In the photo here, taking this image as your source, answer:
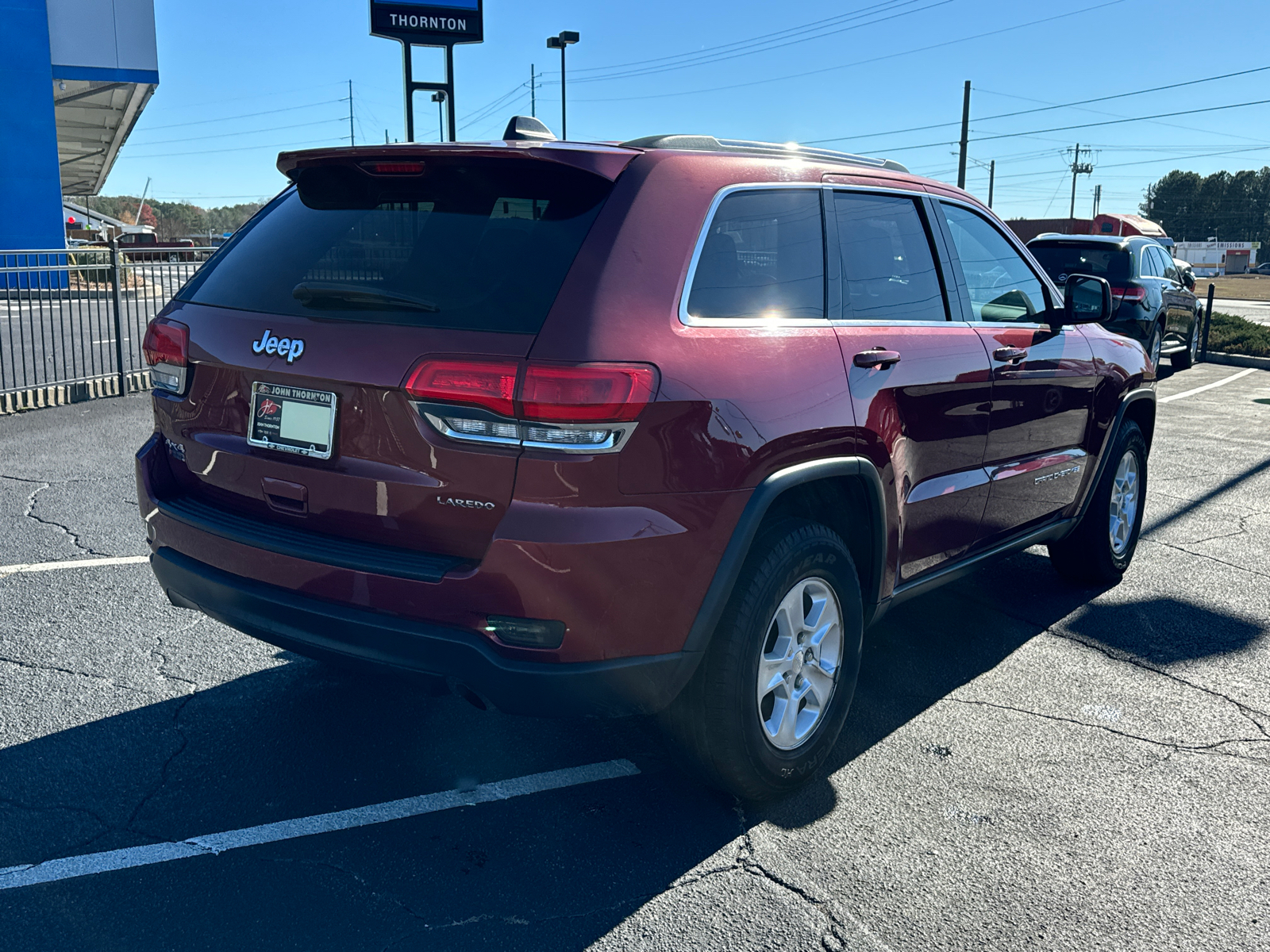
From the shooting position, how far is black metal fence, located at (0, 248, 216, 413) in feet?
33.2

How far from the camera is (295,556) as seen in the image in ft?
9.53

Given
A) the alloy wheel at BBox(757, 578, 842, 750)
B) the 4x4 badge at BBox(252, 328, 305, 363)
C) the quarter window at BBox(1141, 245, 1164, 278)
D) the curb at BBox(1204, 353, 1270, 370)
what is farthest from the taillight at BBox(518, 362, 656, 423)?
the curb at BBox(1204, 353, 1270, 370)

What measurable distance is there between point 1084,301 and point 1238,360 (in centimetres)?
1540

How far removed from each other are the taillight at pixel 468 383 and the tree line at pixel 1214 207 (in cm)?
16414

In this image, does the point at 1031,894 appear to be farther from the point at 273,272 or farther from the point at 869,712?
the point at 273,272

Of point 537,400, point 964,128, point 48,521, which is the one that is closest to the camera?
point 537,400

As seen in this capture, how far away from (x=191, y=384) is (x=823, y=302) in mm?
1935

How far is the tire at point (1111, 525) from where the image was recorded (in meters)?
5.33

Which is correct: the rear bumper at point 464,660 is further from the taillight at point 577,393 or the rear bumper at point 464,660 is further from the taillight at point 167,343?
the taillight at point 167,343

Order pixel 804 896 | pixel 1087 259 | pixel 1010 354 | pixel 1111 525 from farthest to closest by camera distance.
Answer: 1. pixel 1087 259
2. pixel 1111 525
3. pixel 1010 354
4. pixel 804 896

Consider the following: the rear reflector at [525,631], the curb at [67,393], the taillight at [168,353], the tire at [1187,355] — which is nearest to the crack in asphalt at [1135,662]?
the rear reflector at [525,631]

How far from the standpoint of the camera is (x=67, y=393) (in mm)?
10336

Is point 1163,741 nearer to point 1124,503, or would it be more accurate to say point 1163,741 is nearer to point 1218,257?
point 1124,503

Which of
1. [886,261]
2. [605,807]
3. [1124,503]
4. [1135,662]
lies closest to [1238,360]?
[1124,503]
